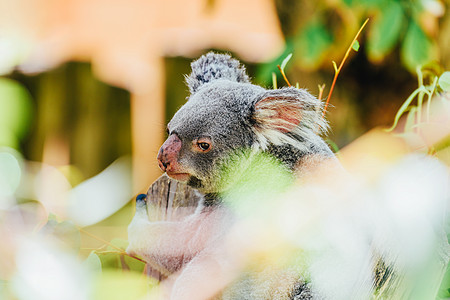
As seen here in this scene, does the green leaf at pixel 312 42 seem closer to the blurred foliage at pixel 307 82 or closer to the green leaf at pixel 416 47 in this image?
the blurred foliage at pixel 307 82

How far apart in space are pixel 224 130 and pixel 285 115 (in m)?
0.15

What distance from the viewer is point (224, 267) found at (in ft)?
3.44

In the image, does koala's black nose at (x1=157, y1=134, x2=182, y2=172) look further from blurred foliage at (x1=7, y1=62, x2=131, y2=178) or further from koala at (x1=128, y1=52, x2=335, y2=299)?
blurred foliage at (x1=7, y1=62, x2=131, y2=178)

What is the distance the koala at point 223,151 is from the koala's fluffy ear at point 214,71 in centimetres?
15

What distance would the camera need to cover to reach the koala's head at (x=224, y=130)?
1.06 meters

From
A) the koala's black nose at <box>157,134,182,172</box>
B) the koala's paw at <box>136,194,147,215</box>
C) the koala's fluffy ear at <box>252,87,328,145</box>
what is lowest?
the koala's paw at <box>136,194,147,215</box>

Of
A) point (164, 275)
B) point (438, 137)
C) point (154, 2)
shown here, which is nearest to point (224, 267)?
point (164, 275)

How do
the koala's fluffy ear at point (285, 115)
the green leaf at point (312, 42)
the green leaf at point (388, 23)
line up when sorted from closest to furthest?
the koala's fluffy ear at point (285, 115) → the green leaf at point (388, 23) → the green leaf at point (312, 42)

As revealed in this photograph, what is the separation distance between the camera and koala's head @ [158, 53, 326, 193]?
1061 millimetres

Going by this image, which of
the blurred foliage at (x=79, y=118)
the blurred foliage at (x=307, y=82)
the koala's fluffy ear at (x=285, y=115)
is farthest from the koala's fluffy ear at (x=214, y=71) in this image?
the blurred foliage at (x=79, y=118)

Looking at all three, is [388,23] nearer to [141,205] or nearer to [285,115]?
[285,115]

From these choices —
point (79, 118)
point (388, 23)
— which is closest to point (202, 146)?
point (388, 23)

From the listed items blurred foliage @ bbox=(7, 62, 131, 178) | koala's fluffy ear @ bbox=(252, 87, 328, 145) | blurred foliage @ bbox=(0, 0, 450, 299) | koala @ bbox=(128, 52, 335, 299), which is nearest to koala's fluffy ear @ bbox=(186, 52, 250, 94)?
koala @ bbox=(128, 52, 335, 299)

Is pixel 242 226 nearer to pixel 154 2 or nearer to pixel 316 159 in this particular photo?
pixel 316 159
